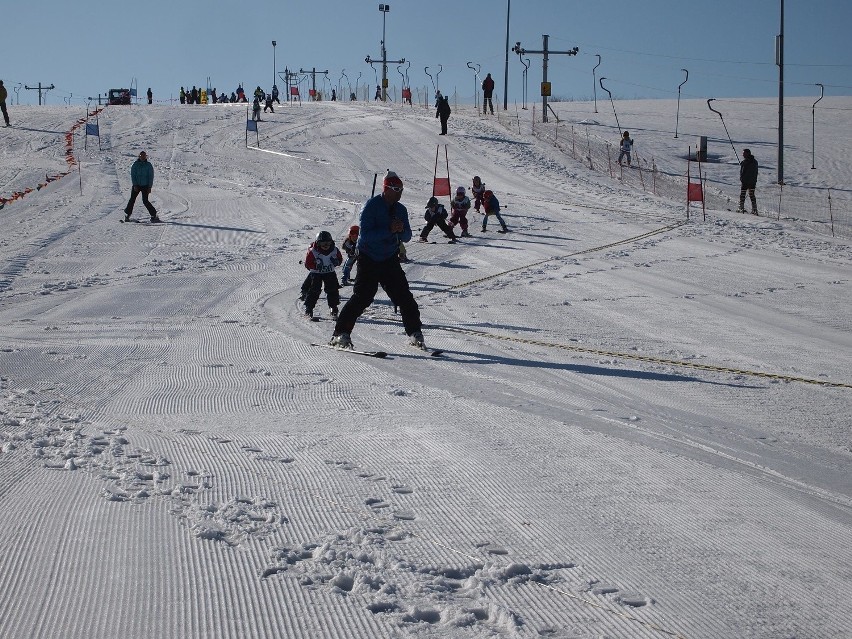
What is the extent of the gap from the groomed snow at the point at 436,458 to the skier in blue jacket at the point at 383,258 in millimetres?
376

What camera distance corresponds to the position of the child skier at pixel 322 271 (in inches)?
452

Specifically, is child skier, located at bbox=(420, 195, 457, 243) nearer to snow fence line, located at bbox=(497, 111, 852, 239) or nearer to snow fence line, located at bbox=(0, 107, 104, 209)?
snow fence line, located at bbox=(497, 111, 852, 239)

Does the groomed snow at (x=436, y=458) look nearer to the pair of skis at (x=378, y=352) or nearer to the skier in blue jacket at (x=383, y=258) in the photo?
the pair of skis at (x=378, y=352)

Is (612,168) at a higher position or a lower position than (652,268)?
higher

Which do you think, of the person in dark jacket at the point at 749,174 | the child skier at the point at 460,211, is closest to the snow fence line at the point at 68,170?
the child skier at the point at 460,211

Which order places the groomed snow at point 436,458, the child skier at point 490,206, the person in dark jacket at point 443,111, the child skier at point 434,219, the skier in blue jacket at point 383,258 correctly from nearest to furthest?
1. the groomed snow at point 436,458
2. the skier in blue jacket at point 383,258
3. the child skier at point 434,219
4. the child skier at point 490,206
5. the person in dark jacket at point 443,111

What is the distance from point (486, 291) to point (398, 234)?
520 centimetres

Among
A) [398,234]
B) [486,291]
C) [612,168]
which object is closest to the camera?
[398,234]

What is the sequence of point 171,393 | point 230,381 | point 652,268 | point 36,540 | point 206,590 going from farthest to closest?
point 652,268 → point 230,381 → point 171,393 → point 36,540 → point 206,590

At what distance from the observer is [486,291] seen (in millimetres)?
14055

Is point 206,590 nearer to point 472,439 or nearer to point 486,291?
point 472,439

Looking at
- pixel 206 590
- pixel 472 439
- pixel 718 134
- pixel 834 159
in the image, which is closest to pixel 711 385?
pixel 472 439

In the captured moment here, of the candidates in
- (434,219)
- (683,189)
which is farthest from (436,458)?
(683,189)

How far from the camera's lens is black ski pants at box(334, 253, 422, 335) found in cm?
909
